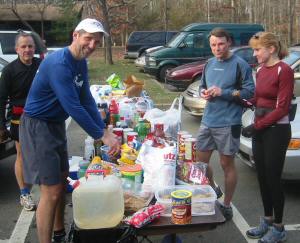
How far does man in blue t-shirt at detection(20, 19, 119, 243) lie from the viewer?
308cm

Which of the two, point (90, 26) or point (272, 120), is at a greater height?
point (90, 26)

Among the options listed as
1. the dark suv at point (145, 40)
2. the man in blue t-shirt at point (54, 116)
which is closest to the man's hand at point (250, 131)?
the man in blue t-shirt at point (54, 116)

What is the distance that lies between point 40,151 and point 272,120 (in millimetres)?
1837

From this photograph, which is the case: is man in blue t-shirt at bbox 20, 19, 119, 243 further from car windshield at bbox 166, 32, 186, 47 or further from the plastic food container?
car windshield at bbox 166, 32, 186, 47

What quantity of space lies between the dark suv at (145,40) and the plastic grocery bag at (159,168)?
69.3ft

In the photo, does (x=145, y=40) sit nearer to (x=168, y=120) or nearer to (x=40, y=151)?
(x=168, y=120)

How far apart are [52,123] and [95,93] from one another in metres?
3.26

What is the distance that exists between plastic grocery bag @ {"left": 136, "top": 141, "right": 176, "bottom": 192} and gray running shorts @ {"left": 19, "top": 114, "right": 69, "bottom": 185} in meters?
0.66

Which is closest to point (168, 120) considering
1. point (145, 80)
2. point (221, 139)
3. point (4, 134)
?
point (221, 139)

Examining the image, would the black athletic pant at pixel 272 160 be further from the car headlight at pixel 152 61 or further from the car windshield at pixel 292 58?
the car headlight at pixel 152 61

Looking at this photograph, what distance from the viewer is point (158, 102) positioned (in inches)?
447

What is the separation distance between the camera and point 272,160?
372cm

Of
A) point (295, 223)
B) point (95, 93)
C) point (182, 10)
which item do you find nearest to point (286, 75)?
point (295, 223)

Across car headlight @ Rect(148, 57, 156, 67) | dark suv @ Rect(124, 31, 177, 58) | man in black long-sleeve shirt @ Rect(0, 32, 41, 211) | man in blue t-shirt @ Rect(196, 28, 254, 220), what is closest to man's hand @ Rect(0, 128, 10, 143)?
→ man in black long-sleeve shirt @ Rect(0, 32, 41, 211)
